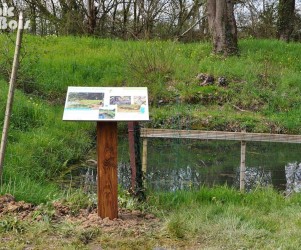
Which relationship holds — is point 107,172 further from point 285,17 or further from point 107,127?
point 285,17

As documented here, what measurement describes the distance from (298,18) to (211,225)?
71.8 ft

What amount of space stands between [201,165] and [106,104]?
4.43 m

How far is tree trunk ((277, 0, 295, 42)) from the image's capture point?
1914cm

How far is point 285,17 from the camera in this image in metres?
19.8

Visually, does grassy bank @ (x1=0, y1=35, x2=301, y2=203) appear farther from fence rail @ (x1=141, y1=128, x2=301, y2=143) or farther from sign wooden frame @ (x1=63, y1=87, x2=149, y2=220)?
sign wooden frame @ (x1=63, y1=87, x2=149, y2=220)

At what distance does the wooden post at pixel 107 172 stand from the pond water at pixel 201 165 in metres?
2.06

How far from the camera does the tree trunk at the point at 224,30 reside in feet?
49.6

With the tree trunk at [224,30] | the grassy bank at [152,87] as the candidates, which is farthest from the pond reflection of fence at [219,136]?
the tree trunk at [224,30]

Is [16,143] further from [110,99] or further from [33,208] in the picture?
[110,99]

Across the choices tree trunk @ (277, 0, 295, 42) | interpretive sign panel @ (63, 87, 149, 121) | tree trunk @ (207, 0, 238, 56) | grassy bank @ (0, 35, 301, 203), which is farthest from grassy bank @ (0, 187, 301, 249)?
tree trunk @ (277, 0, 295, 42)

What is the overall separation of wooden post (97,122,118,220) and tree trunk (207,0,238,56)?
11067mm

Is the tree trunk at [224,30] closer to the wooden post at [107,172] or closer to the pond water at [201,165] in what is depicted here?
the pond water at [201,165]

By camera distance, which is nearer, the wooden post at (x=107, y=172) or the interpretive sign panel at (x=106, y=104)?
the interpretive sign panel at (x=106, y=104)

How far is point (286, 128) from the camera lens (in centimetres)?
1112
